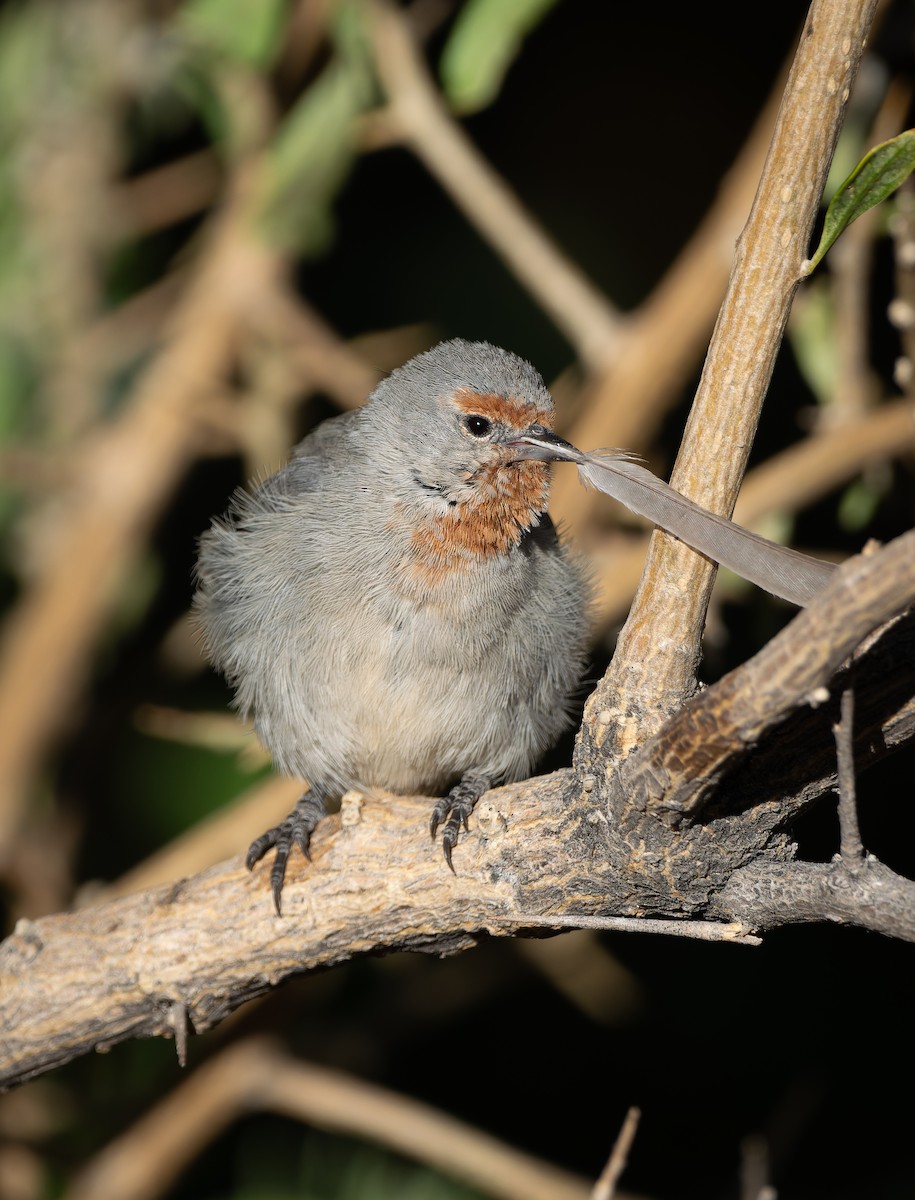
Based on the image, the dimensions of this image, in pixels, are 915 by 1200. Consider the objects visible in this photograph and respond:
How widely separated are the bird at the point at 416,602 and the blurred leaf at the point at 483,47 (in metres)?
0.74

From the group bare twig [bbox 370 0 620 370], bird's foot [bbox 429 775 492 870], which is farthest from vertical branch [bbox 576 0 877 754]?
bare twig [bbox 370 0 620 370]

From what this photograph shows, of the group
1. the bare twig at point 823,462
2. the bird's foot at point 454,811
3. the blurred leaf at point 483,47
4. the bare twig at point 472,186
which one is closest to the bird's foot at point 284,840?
the bird's foot at point 454,811

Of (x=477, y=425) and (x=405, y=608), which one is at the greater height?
(x=477, y=425)

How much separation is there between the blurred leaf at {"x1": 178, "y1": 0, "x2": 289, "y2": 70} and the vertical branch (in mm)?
2231

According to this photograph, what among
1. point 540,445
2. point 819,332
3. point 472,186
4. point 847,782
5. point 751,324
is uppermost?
point 472,186

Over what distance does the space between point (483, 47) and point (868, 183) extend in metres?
1.85

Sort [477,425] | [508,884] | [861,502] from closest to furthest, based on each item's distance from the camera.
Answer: [508,884], [477,425], [861,502]

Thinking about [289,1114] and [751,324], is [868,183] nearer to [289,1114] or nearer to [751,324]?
[751,324]

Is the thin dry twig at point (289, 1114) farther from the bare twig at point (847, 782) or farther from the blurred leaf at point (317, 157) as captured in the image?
the blurred leaf at point (317, 157)

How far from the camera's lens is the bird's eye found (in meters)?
3.47

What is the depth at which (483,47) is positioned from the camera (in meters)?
3.67

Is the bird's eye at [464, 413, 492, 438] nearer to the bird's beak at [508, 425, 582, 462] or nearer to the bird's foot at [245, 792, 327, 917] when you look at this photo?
the bird's beak at [508, 425, 582, 462]

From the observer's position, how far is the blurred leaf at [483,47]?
3.64 metres

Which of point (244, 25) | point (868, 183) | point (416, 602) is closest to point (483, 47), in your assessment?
point (244, 25)
